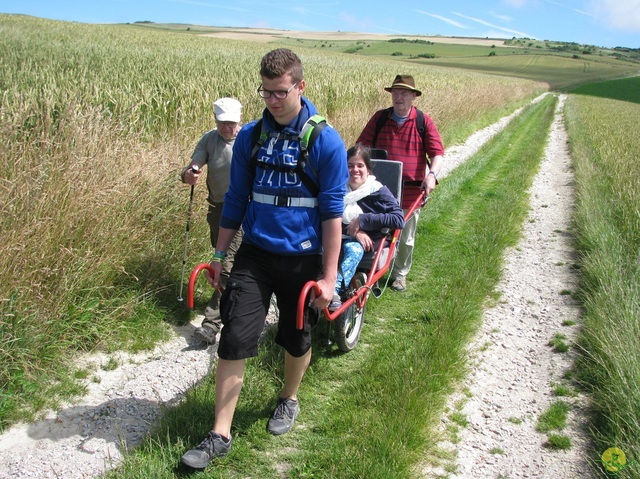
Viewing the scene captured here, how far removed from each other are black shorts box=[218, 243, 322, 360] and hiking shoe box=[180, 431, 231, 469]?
1.47ft

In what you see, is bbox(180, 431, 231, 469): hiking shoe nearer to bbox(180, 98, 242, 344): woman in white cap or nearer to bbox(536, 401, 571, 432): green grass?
bbox(180, 98, 242, 344): woman in white cap

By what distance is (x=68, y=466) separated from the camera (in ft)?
9.58

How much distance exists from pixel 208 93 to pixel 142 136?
7.50 ft

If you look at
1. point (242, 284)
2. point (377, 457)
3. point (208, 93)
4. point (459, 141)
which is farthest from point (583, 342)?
point (459, 141)

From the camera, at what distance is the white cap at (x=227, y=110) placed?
173 inches

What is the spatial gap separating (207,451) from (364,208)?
254 centimetres

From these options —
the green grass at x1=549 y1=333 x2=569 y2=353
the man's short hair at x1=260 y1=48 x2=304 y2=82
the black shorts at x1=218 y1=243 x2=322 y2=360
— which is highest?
the man's short hair at x1=260 y1=48 x2=304 y2=82

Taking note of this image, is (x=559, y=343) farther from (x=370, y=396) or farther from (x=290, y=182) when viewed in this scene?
(x=290, y=182)

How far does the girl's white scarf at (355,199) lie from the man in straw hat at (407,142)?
1008mm

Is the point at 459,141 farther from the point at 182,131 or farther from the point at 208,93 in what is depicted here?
the point at 182,131

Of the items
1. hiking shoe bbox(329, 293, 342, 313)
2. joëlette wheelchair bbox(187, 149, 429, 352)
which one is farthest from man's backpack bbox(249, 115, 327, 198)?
hiking shoe bbox(329, 293, 342, 313)

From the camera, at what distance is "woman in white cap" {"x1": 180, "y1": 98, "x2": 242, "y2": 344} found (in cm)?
440

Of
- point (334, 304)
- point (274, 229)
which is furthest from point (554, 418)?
point (274, 229)

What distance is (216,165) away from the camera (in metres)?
4.61
